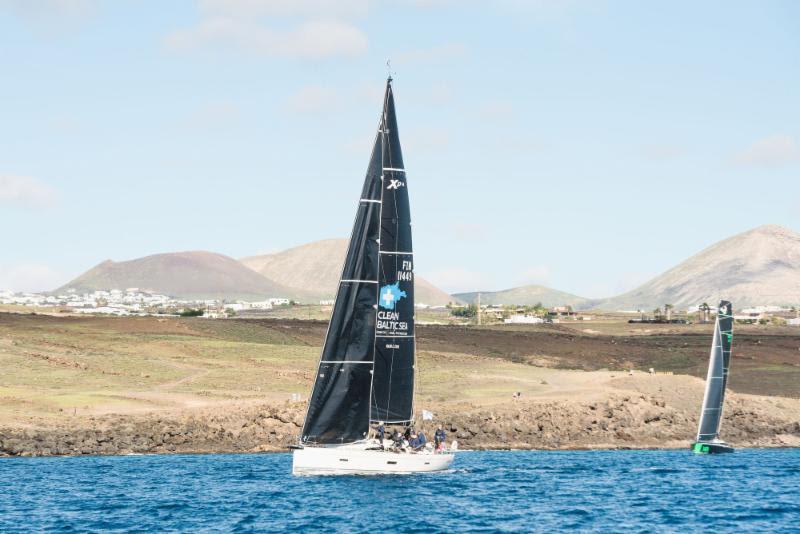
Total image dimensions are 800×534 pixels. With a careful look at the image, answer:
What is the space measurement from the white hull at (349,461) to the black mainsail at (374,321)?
3.23ft

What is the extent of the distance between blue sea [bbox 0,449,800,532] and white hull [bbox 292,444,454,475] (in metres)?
0.52

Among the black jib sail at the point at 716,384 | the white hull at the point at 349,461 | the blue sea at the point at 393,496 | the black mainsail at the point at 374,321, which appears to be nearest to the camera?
the blue sea at the point at 393,496

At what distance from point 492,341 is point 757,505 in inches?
3927

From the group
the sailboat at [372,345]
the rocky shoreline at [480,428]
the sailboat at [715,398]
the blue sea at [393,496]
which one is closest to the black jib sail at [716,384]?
the sailboat at [715,398]

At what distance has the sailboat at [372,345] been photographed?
2346 inches

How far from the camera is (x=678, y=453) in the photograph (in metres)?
85.6

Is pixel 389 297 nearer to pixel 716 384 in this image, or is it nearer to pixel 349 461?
pixel 349 461

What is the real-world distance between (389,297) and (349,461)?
8.59 metres

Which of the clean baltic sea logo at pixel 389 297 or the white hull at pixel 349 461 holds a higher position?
the clean baltic sea logo at pixel 389 297

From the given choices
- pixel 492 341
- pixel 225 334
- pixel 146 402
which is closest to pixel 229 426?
pixel 146 402

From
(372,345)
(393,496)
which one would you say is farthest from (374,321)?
(393,496)

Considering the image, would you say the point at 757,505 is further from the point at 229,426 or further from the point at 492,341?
the point at 492,341

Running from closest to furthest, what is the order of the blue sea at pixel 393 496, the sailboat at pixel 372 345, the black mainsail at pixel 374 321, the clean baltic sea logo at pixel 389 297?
the blue sea at pixel 393 496 < the sailboat at pixel 372 345 < the black mainsail at pixel 374 321 < the clean baltic sea logo at pixel 389 297

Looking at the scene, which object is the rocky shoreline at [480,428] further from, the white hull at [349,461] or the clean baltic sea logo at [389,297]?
the clean baltic sea logo at [389,297]
